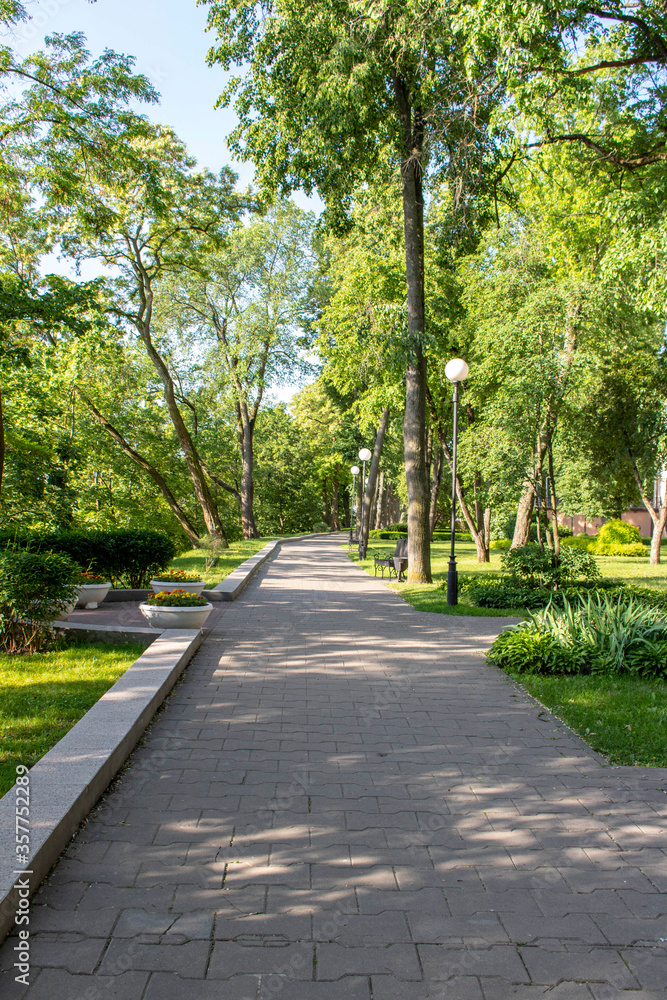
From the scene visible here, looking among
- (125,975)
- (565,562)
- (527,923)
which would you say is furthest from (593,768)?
(565,562)

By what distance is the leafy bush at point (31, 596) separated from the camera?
7031mm

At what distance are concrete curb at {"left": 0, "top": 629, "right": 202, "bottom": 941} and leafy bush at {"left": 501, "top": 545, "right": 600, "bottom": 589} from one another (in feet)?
27.3

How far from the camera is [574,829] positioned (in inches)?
150

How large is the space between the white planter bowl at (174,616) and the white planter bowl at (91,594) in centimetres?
228

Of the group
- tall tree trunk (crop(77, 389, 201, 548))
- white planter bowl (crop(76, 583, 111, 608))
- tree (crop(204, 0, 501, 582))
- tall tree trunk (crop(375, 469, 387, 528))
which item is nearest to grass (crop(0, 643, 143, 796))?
white planter bowl (crop(76, 583, 111, 608))

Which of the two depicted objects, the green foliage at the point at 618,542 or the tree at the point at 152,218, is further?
the green foliage at the point at 618,542

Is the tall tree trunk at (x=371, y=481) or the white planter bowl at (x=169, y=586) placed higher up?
the tall tree trunk at (x=371, y=481)

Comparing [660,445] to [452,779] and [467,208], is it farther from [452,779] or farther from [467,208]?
[452,779]

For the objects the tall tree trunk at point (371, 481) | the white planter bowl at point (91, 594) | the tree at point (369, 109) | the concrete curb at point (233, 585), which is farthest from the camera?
the tall tree trunk at point (371, 481)

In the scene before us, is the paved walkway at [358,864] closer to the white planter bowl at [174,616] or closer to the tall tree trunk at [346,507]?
the white planter bowl at [174,616]

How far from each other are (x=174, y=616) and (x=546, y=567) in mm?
7323

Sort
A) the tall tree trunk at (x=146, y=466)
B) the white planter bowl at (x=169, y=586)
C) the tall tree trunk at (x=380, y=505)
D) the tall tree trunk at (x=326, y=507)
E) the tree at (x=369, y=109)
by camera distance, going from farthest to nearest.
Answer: the tall tree trunk at (x=326, y=507), the tall tree trunk at (x=380, y=505), the tall tree trunk at (x=146, y=466), the tree at (x=369, y=109), the white planter bowl at (x=169, y=586)

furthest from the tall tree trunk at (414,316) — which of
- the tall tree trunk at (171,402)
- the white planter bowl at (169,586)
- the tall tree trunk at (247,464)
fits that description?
the tall tree trunk at (247,464)

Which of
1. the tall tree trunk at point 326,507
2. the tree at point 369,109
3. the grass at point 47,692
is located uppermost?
the tree at point 369,109
